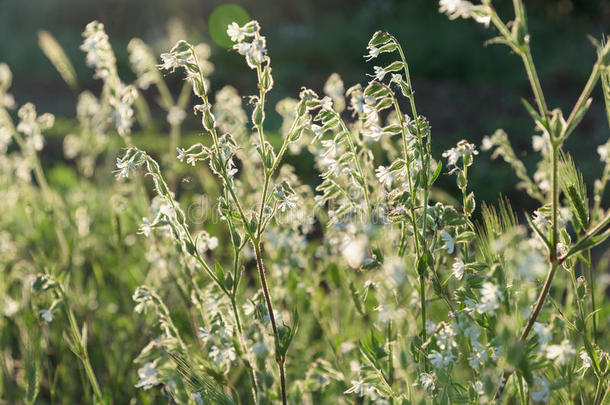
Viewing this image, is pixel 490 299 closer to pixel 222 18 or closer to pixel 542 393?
pixel 542 393

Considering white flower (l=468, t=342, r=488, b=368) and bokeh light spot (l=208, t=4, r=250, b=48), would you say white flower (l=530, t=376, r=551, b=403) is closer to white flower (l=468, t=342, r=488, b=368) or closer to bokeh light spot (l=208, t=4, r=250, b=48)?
white flower (l=468, t=342, r=488, b=368)

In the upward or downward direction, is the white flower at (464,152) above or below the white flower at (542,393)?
above

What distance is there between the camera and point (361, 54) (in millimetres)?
11086

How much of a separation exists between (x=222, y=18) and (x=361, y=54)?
3.81 meters

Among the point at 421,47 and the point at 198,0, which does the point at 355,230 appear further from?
the point at 198,0

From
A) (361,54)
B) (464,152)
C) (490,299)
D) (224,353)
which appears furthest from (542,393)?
(361,54)

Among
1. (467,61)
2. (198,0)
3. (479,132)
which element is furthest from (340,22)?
(479,132)

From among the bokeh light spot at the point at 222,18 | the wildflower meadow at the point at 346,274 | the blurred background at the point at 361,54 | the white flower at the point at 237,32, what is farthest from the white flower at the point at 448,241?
the bokeh light spot at the point at 222,18

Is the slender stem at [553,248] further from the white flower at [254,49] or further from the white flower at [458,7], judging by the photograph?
the white flower at [254,49]

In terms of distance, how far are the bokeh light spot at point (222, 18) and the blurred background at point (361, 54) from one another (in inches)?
2.0

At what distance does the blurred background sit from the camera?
7.19 meters

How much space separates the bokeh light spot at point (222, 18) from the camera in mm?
11999

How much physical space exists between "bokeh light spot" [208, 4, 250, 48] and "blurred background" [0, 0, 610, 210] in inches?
2.0

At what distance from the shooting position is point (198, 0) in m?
15.2
